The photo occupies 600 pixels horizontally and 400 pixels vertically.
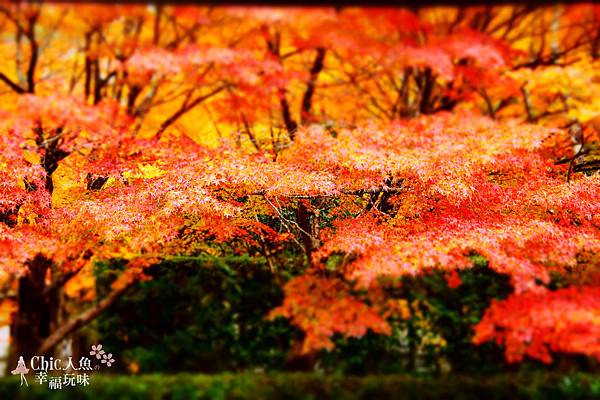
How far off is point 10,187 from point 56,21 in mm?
2698

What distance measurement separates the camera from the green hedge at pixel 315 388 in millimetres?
6102

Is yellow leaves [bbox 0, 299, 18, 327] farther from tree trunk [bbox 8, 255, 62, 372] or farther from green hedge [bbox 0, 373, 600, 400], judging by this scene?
green hedge [bbox 0, 373, 600, 400]

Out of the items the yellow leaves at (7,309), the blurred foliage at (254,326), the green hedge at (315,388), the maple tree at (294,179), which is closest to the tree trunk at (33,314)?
the maple tree at (294,179)

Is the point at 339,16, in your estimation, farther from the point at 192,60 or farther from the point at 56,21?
the point at 56,21

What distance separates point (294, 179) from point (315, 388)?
3.06 metres

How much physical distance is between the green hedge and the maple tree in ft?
1.77

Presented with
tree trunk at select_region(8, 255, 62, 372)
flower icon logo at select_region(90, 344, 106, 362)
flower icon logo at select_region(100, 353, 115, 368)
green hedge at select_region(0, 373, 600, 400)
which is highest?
tree trunk at select_region(8, 255, 62, 372)

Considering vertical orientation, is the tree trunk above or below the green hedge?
above

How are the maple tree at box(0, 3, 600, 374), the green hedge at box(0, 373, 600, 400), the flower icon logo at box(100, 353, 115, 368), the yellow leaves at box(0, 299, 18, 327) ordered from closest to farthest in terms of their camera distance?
1. the green hedge at box(0, 373, 600, 400)
2. the maple tree at box(0, 3, 600, 374)
3. the flower icon logo at box(100, 353, 115, 368)
4. the yellow leaves at box(0, 299, 18, 327)

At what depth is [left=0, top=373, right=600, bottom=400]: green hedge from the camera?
610 centimetres

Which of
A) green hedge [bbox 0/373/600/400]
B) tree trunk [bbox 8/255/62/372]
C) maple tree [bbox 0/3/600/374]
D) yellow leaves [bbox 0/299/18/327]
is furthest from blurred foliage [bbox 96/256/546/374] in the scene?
yellow leaves [bbox 0/299/18/327]

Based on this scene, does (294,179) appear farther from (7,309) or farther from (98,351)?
(7,309)

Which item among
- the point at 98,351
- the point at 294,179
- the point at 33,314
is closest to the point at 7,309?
the point at 33,314

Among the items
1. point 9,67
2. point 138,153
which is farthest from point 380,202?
point 9,67
